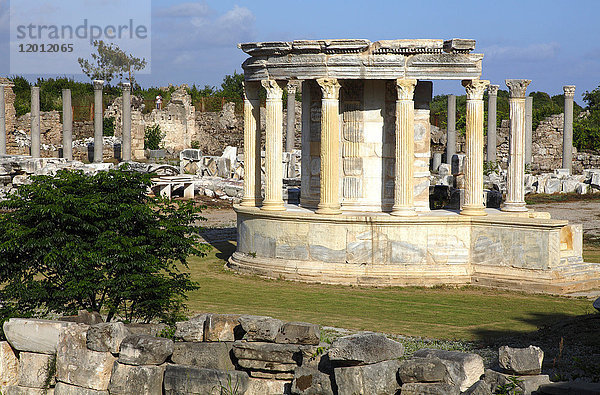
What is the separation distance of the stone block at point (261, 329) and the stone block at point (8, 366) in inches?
112

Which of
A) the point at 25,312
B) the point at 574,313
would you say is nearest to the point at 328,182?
the point at 574,313

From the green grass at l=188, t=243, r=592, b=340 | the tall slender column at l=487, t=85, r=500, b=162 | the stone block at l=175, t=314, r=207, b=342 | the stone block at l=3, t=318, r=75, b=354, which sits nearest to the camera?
the stone block at l=175, t=314, r=207, b=342

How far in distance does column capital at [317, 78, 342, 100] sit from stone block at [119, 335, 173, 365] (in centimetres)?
957

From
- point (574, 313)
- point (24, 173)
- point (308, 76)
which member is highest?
point (308, 76)

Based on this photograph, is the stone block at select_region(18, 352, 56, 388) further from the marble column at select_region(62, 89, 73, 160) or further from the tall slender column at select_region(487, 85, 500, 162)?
the marble column at select_region(62, 89, 73, 160)

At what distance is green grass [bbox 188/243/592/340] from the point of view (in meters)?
12.9

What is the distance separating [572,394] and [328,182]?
10695 millimetres

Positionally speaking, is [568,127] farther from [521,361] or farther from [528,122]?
[521,361]

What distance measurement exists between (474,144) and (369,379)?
11.1m

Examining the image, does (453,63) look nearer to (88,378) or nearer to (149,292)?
(149,292)

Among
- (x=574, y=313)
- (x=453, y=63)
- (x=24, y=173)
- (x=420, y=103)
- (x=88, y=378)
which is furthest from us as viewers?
(x=24, y=173)

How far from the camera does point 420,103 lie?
18766 millimetres

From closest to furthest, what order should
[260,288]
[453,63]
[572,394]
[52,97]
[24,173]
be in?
[572,394], [260,288], [453,63], [24,173], [52,97]

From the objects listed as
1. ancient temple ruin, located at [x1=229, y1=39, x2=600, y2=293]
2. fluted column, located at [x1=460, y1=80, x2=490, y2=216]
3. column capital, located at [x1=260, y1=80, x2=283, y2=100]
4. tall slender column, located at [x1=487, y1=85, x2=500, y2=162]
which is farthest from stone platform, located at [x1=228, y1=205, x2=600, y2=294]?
tall slender column, located at [x1=487, y1=85, x2=500, y2=162]
